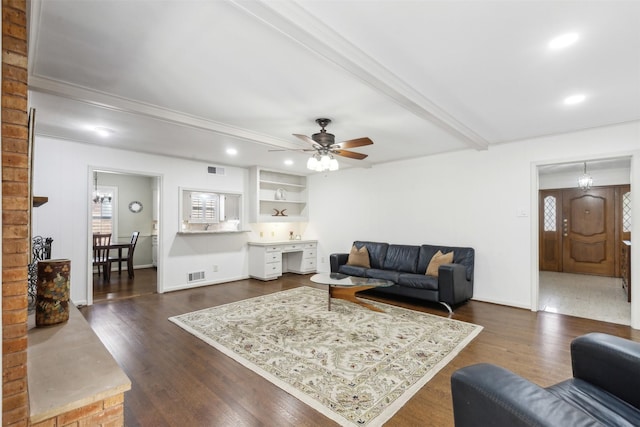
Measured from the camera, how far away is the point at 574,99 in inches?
118

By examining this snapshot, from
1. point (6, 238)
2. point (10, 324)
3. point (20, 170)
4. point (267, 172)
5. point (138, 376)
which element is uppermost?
point (267, 172)

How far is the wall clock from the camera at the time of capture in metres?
7.84

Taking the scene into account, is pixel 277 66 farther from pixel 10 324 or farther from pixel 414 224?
pixel 414 224

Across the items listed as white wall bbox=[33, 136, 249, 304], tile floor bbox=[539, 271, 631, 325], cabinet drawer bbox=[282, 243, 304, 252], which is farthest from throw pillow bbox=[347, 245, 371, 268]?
tile floor bbox=[539, 271, 631, 325]

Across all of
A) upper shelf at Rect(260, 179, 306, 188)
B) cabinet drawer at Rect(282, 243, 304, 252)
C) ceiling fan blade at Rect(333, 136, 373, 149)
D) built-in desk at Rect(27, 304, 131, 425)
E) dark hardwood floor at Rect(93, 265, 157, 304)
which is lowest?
dark hardwood floor at Rect(93, 265, 157, 304)

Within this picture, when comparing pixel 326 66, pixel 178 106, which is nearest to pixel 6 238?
pixel 326 66

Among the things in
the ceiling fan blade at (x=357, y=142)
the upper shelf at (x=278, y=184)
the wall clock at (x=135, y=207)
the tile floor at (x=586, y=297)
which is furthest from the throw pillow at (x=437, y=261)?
the wall clock at (x=135, y=207)

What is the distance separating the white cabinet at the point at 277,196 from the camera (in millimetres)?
6470

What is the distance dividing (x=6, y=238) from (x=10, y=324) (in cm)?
34

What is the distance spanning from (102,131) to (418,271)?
16.8ft

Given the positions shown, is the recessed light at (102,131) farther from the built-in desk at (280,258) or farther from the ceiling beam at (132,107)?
the built-in desk at (280,258)

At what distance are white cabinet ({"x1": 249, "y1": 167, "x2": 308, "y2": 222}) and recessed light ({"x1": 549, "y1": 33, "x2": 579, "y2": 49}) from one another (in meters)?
5.24

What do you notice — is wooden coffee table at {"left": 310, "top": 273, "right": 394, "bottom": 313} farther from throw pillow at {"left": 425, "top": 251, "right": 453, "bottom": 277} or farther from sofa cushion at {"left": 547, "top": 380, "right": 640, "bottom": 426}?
sofa cushion at {"left": 547, "top": 380, "right": 640, "bottom": 426}

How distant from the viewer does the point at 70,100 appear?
293 cm
